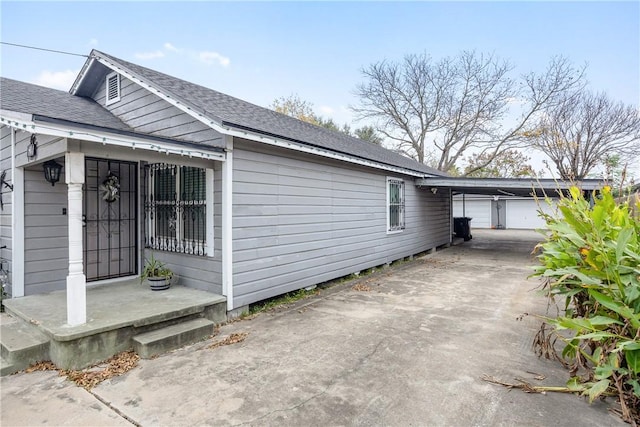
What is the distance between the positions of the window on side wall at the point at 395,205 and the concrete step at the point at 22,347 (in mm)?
6889

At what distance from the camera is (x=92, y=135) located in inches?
120

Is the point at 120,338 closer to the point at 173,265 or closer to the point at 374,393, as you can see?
the point at 173,265

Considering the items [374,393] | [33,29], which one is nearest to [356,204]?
[374,393]

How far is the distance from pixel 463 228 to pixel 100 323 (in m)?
15.0

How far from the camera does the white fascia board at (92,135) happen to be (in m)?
2.82

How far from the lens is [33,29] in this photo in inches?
307

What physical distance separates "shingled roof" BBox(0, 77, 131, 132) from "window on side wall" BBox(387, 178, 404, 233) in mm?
5900

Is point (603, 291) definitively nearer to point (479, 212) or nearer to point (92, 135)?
point (92, 135)

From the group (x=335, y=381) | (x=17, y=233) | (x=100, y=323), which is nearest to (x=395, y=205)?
(x=335, y=381)

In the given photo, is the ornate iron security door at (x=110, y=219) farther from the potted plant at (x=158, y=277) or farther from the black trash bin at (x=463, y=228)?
the black trash bin at (x=463, y=228)

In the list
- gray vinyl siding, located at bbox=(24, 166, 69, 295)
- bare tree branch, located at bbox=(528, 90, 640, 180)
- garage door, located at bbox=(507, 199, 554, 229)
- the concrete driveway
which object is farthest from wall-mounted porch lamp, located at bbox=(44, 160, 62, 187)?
garage door, located at bbox=(507, 199, 554, 229)

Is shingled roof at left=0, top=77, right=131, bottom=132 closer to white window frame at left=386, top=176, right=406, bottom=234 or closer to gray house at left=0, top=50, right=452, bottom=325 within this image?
gray house at left=0, top=50, right=452, bottom=325

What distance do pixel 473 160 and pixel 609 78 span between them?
27.3 feet

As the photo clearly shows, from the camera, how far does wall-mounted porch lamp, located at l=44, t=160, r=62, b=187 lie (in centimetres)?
442
